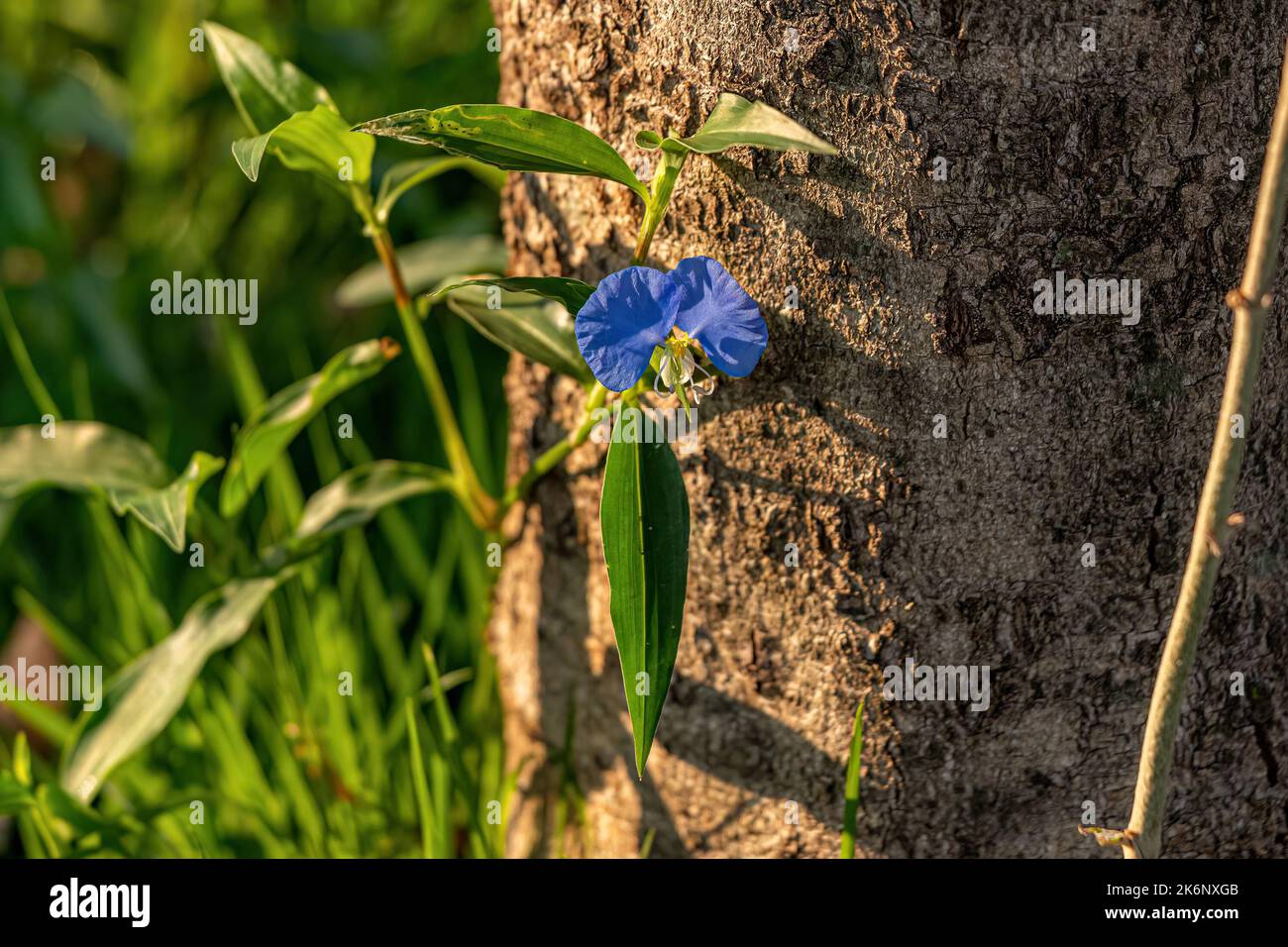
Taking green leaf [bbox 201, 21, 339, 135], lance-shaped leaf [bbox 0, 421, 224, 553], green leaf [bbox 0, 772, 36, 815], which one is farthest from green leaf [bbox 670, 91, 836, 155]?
green leaf [bbox 0, 772, 36, 815]

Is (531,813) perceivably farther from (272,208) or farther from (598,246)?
(272,208)

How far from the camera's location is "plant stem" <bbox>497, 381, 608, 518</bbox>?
109 cm

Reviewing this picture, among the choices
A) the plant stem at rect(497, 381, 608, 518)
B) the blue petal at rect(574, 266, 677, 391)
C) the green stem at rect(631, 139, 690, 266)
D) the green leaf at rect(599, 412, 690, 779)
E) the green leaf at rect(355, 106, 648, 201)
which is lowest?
the green leaf at rect(599, 412, 690, 779)

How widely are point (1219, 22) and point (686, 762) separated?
0.91 meters

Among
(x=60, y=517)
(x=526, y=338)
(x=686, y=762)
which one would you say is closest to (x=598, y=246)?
(x=526, y=338)

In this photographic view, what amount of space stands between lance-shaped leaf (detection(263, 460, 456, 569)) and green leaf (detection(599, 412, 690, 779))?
0.39 meters

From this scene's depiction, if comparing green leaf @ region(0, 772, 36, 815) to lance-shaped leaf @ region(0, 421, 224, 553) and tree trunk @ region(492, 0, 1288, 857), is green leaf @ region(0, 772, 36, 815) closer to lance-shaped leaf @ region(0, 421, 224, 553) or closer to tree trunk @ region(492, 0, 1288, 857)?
lance-shaped leaf @ region(0, 421, 224, 553)

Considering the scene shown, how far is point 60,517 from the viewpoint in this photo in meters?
2.15

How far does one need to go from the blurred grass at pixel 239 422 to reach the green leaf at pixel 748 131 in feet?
2.14

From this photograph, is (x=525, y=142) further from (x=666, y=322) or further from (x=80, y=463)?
(x=80, y=463)

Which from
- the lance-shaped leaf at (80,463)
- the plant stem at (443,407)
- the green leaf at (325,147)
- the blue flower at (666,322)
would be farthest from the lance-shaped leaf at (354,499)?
the blue flower at (666,322)

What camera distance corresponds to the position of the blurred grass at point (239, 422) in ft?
5.07

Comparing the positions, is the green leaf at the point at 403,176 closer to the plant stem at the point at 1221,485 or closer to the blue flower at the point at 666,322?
the blue flower at the point at 666,322

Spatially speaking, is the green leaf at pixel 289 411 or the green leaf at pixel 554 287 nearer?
the green leaf at pixel 554 287
